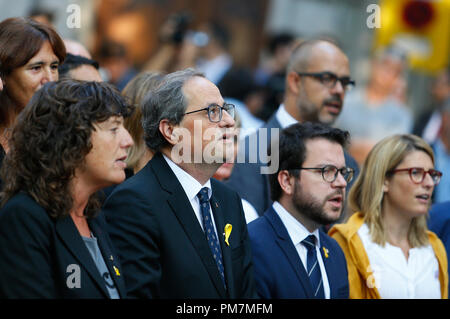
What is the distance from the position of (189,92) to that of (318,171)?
1.09m

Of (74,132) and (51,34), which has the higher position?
(51,34)

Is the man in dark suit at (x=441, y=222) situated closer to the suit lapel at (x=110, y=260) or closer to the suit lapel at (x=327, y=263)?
the suit lapel at (x=327, y=263)

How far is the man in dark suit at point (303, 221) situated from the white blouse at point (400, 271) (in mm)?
395

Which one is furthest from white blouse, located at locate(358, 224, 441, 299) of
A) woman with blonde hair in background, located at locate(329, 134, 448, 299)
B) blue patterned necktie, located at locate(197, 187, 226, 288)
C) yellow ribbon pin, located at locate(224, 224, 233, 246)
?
blue patterned necktie, located at locate(197, 187, 226, 288)

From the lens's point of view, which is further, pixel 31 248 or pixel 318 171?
pixel 318 171

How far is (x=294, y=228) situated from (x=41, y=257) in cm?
189

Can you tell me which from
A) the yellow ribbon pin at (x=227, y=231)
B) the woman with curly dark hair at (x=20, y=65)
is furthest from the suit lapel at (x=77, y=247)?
the woman with curly dark hair at (x=20, y=65)

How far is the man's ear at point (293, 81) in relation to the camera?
6738 millimetres

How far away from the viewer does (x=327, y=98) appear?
6.62 m

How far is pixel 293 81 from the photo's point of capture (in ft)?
22.4
